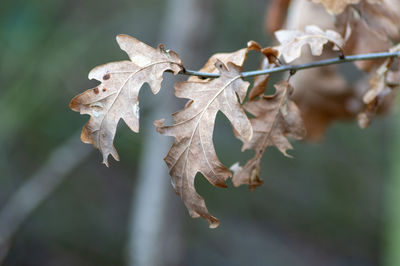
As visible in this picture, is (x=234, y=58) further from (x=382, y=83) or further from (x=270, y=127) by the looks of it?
(x=382, y=83)

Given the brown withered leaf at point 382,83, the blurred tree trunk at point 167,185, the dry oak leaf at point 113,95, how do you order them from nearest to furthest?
the dry oak leaf at point 113,95, the brown withered leaf at point 382,83, the blurred tree trunk at point 167,185

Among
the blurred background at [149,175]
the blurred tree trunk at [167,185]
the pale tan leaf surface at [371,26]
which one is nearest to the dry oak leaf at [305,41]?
the pale tan leaf surface at [371,26]

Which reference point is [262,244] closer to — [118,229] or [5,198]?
[118,229]

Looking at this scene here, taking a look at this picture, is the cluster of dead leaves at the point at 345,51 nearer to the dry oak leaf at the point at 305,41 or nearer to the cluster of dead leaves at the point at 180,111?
the dry oak leaf at the point at 305,41

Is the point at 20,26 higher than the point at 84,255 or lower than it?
higher

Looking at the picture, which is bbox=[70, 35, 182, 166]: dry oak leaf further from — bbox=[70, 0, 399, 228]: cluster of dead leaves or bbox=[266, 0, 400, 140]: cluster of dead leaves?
bbox=[266, 0, 400, 140]: cluster of dead leaves

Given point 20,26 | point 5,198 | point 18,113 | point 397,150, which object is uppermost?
point 20,26

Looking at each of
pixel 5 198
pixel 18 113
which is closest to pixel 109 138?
pixel 18 113
